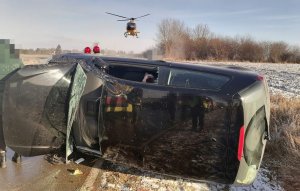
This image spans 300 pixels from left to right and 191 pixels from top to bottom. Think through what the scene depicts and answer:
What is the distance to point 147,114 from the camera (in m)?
3.46

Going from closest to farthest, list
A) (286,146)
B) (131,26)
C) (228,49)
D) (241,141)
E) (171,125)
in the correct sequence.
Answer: (241,141)
(171,125)
(286,146)
(131,26)
(228,49)

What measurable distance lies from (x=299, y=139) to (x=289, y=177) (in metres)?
1.08

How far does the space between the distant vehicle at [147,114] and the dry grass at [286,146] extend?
3.78 ft

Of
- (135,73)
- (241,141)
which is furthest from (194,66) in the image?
(241,141)

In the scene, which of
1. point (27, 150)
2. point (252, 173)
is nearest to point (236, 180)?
point (252, 173)

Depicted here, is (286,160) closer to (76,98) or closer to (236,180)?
(236,180)

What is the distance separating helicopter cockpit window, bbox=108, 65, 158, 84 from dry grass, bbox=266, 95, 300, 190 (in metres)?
2.19

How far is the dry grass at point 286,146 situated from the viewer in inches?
175

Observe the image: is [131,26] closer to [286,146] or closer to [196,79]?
[286,146]

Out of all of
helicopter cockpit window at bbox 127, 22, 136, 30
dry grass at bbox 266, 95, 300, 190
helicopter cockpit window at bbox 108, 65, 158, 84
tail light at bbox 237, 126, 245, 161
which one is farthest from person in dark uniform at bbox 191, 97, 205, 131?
helicopter cockpit window at bbox 127, 22, 136, 30

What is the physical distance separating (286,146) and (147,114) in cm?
283

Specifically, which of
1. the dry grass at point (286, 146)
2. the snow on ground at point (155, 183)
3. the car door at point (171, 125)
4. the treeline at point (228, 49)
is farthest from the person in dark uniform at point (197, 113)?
the treeline at point (228, 49)

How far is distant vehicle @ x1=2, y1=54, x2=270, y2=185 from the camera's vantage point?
3.21 meters

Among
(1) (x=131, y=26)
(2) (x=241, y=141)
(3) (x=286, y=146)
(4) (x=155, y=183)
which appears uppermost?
(1) (x=131, y=26)
